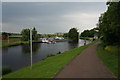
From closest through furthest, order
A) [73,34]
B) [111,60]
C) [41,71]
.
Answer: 1. [41,71]
2. [111,60]
3. [73,34]

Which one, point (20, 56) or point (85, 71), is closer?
point (85, 71)

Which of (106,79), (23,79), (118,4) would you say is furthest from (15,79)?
(118,4)

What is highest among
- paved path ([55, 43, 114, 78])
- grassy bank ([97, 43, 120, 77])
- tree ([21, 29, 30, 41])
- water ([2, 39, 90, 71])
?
tree ([21, 29, 30, 41])

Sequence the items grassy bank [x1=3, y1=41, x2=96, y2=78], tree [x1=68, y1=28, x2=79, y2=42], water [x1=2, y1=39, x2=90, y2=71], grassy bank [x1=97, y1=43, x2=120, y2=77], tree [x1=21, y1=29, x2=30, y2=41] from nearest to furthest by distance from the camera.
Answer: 1. grassy bank [x1=3, y1=41, x2=96, y2=78]
2. grassy bank [x1=97, y1=43, x2=120, y2=77]
3. water [x1=2, y1=39, x2=90, y2=71]
4. tree [x1=21, y1=29, x2=30, y2=41]
5. tree [x1=68, y1=28, x2=79, y2=42]

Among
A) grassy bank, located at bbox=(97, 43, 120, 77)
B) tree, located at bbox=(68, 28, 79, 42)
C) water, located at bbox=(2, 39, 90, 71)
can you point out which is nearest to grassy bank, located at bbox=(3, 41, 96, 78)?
grassy bank, located at bbox=(97, 43, 120, 77)

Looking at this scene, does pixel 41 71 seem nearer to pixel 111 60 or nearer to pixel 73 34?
pixel 111 60

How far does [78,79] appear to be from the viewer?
28.1 ft

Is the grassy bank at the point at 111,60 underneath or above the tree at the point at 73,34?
underneath

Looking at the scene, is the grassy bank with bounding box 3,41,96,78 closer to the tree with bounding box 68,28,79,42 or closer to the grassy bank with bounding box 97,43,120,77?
the grassy bank with bounding box 97,43,120,77

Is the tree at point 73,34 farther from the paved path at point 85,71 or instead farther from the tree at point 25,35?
the paved path at point 85,71

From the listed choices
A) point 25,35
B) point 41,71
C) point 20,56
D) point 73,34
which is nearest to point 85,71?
point 41,71

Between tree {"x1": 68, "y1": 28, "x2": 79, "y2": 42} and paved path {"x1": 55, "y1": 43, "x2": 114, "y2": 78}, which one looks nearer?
paved path {"x1": 55, "y1": 43, "x2": 114, "y2": 78}

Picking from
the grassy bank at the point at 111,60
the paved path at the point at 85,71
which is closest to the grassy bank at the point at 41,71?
the paved path at the point at 85,71

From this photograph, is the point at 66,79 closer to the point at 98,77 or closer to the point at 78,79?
the point at 78,79
